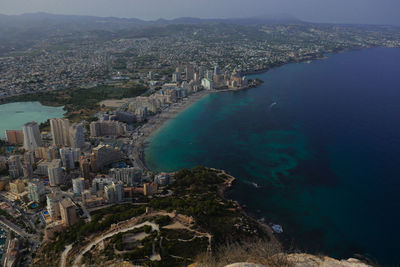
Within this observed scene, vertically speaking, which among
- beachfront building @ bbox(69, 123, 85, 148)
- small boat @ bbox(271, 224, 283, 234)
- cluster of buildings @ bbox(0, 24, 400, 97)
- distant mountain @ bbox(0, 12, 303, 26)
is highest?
distant mountain @ bbox(0, 12, 303, 26)

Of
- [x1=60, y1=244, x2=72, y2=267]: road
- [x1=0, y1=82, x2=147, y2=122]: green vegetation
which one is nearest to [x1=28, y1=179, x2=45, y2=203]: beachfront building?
[x1=60, y1=244, x2=72, y2=267]: road

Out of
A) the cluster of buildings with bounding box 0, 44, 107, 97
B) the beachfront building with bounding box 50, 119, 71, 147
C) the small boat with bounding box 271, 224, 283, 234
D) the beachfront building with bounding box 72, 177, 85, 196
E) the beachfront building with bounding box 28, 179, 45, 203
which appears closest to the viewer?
the small boat with bounding box 271, 224, 283, 234

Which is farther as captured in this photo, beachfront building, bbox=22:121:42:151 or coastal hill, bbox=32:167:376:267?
beachfront building, bbox=22:121:42:151

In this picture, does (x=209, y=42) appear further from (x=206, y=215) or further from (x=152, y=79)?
(x=206, y=215)

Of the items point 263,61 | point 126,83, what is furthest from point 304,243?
point 263,61

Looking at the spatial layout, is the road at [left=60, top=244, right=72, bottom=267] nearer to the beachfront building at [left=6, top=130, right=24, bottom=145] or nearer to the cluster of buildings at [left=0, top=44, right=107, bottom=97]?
the beachfront building at [left=6, top=130, right=24, bottom=145]

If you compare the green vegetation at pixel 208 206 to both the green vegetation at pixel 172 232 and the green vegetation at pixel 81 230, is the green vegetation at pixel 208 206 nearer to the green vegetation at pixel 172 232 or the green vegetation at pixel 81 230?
the green vegetation at pixel 172 232

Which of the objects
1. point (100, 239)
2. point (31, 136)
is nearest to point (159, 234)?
point (100, 239)
